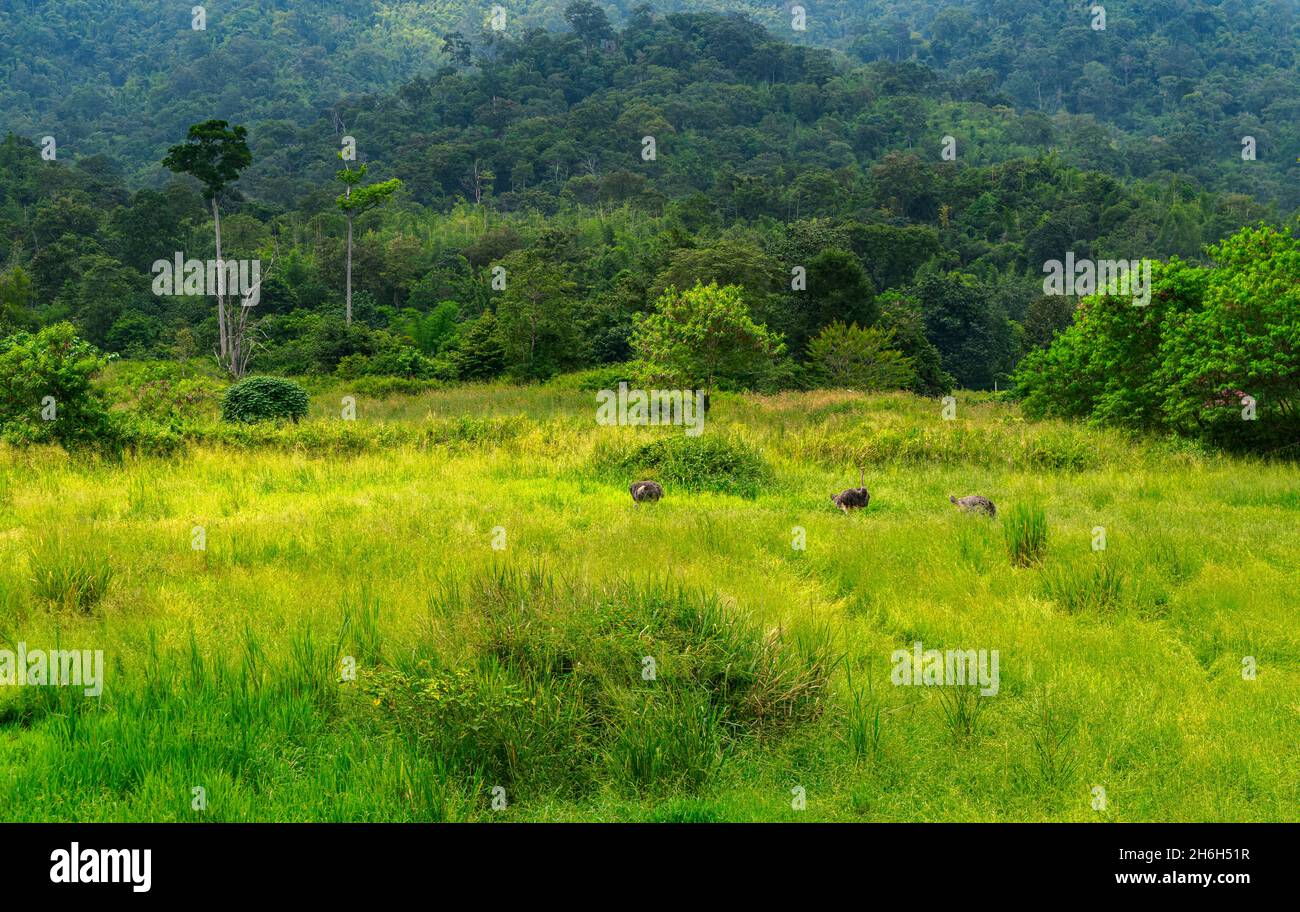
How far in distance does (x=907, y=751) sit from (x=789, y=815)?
3.47 ft

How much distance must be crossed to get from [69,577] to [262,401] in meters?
15.4

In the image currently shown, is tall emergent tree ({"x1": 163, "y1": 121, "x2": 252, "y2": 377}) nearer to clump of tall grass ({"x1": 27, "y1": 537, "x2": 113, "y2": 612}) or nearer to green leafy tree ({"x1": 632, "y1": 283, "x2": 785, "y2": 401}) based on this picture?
green leafy tree ({"x1": 632, "y1": 283, "x2": 785, "y2": 401})

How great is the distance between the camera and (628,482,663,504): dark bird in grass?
499 inches

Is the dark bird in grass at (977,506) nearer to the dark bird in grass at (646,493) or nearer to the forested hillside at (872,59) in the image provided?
the dark bird in grass at (646,493)

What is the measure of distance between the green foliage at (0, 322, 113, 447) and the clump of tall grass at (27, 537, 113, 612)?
769cm

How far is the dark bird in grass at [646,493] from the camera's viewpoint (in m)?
12.7

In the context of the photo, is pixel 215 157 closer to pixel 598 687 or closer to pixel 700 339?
pixel 700 339

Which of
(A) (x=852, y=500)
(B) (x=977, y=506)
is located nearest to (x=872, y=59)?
(A) (x=852, y=500)

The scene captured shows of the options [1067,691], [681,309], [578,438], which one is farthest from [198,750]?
[681,309]

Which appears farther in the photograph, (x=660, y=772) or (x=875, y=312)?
(x=875, y=312)

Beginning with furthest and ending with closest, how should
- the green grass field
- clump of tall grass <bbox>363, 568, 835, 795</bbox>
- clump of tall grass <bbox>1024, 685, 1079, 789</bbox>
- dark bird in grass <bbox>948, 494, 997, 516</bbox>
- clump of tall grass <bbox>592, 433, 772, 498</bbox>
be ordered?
clump of tall grass <bbox>592, 433, 772, 498</bbox>
dark bird in grass <bbox>948, 494, 997, 516</bbox>
clump of tall grass <bbox>363, 568, 835, 795</bbox>
clump of tall grass <bbox>1024, 685, 1079, 789</bbox>
the green grass field

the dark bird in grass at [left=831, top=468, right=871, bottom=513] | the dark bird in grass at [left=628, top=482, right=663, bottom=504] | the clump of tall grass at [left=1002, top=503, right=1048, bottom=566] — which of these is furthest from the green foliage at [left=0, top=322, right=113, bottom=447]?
the clump of tall grass at [left=1002, top=503, right=1048, bottom=566]

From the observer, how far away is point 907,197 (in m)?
79.3

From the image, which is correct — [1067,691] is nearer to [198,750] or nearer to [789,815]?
[789,815]
